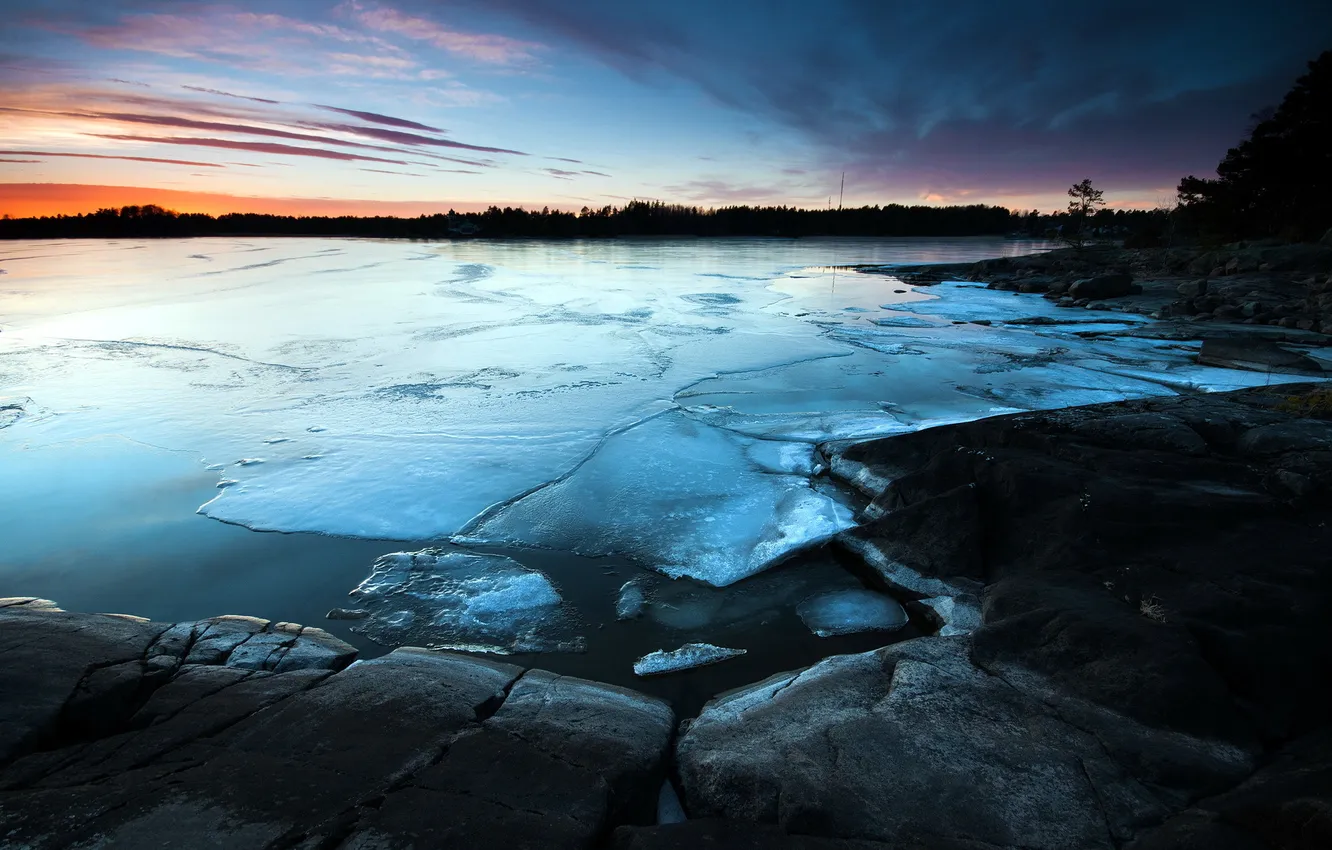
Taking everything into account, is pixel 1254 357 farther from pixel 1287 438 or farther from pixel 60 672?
pixel 60 672

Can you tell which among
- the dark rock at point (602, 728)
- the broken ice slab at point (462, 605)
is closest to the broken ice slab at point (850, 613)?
the dark rock at point (602, 728)

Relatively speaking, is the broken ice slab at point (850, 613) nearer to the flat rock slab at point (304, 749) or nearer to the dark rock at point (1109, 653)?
the dark rock at point (1109, 653)

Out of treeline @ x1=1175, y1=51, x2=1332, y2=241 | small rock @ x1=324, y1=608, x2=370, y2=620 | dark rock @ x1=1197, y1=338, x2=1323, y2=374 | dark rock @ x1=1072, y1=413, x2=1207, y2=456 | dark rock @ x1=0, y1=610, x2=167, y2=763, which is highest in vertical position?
treeline @ x1=1175, y1=51, x2=1332, y2=241

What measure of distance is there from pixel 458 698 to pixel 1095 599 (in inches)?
131

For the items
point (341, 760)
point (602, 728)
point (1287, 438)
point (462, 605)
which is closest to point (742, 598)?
point (602, 728)

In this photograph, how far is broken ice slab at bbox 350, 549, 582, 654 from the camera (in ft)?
12.3

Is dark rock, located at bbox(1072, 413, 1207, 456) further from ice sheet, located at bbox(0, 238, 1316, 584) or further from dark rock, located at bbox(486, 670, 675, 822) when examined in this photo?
dark rock, located at bbox(486, 670, 675, 822)

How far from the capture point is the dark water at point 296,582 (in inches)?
143

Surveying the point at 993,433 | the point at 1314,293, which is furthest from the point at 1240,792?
the point at 1314,293

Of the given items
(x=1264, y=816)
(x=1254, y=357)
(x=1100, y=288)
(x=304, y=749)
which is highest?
(x=1100, y=288)

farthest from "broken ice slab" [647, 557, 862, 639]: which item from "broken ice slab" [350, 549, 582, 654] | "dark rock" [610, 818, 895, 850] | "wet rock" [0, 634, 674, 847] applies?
"dark rock" [610, 818, 895, 850]

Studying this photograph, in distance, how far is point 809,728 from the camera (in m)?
2.72

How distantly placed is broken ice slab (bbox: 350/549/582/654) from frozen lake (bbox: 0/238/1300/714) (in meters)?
0.02

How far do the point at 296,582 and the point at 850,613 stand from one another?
3838 mm
